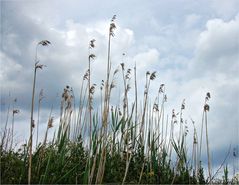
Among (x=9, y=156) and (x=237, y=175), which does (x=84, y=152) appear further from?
(x=237, y=175)

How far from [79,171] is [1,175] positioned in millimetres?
884

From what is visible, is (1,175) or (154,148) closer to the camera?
(1,175)

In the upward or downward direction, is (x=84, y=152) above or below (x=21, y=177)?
above

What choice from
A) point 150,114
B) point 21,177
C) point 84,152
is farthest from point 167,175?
point 21,177

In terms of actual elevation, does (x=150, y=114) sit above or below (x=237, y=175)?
above

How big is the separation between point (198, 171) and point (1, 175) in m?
2.46

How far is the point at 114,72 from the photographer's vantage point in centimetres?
361

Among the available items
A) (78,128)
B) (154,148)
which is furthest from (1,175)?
(154,148)

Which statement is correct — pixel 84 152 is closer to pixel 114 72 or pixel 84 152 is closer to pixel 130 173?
pixel 130 173

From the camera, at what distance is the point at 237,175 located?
5.60 m

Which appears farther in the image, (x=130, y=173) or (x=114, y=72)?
(x=130, y=173)

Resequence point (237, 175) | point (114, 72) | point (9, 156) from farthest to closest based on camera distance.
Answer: point (237, 175), point (9, 156), point (114, 72)

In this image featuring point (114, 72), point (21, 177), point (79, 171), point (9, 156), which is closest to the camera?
point (114, 72)

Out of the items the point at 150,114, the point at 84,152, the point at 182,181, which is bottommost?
the point at 182,181
